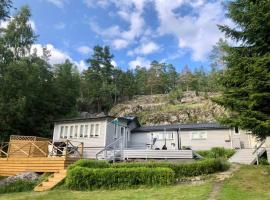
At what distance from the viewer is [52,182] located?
52.1ft

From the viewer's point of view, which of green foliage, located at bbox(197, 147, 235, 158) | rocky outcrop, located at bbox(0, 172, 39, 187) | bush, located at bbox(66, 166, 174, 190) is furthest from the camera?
green foliage, located at bbox(197, 147, 235, 158)

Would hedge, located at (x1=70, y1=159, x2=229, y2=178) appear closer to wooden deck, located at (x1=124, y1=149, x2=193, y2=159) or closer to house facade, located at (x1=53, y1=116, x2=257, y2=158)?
wooden deck, located at (x1=124, y1=149, x2=193, y2=159)

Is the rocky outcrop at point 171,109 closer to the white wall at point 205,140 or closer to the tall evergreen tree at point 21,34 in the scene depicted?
the white wall at point 205,140

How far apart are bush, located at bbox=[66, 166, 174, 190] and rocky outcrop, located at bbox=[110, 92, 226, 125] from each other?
26.6 metres

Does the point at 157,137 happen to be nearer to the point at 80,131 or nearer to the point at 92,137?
the point at 92,137

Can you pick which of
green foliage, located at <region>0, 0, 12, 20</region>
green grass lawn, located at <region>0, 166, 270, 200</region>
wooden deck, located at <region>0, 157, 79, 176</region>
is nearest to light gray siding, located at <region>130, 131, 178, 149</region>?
wooden deck, located at <region>0, 157, 79, 176</region>

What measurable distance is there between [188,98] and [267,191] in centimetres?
5212

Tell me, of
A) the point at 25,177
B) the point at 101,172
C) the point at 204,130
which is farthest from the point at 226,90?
the point at 204,130

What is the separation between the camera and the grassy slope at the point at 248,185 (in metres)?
10.6

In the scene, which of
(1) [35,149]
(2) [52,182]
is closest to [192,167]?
(2) [52,182]

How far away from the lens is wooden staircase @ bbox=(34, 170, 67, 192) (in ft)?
50.1

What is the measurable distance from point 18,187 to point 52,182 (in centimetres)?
201

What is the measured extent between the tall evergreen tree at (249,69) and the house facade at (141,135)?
12662 mm

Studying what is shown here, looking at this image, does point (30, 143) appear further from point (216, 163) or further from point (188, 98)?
point (188, 98)
